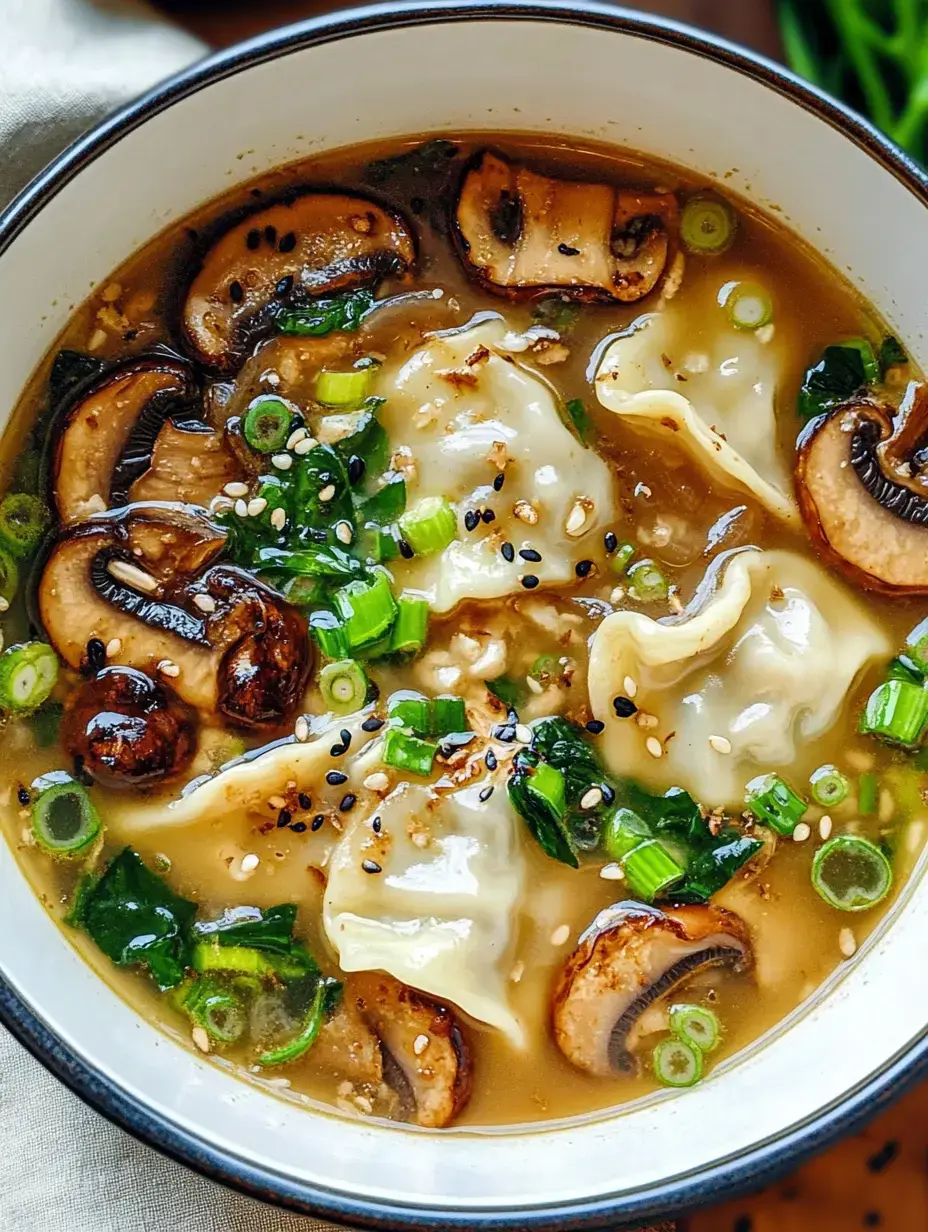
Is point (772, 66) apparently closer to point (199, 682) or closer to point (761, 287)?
point (761, 287)

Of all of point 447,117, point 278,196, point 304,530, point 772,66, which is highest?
point 772,66

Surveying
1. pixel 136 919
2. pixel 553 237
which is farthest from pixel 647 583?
pixel 136 919

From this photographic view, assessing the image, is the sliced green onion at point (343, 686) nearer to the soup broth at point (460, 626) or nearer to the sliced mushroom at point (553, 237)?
the soup broth at point (460, 626)

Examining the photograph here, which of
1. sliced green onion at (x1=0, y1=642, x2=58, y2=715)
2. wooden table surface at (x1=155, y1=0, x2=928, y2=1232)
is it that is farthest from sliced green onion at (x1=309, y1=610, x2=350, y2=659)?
wooden table surface at (x1=155, y1=0, x2=928, y2=1232)

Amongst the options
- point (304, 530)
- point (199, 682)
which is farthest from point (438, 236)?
point (199, 682)

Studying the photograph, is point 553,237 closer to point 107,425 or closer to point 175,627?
point 107,425

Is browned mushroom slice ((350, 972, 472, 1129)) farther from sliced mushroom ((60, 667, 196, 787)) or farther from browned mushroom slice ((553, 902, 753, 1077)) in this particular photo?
sliced mushroom ((60, 667, 196, 787))

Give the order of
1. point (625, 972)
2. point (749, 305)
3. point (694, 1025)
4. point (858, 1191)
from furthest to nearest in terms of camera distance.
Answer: point (858, 1191) → point (749, 305) → point (694, 1025) → point (625, 972)
